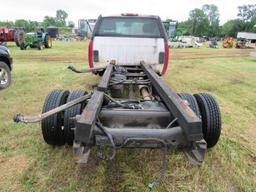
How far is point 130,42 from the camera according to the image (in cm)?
560

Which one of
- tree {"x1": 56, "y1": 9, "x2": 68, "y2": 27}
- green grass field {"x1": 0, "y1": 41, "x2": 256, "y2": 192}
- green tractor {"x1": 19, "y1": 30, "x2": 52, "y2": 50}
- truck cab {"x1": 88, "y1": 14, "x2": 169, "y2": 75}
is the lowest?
green grass field {"x1": 0, "y1": 41, "x2": 256, "y2": 192}

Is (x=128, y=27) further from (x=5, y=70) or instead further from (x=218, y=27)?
(x=218, y=27)

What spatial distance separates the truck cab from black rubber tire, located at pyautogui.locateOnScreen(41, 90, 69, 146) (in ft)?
8.51

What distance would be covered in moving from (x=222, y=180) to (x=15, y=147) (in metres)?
2.52

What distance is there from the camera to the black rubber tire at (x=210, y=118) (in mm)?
2939

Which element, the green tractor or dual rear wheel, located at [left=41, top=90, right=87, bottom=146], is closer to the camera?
dual rear wheel, located at [left=41, top=90, right=87, bottom=146]

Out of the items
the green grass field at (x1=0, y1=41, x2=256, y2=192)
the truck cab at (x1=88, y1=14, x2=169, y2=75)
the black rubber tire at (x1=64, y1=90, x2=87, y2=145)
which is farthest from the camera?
the truck cab at (x1=88, y1=14, x2=169, y2=75)

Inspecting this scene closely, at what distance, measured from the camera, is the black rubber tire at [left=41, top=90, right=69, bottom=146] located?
2.92 meters

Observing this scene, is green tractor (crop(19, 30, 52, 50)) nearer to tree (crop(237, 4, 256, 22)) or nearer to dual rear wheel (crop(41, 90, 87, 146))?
dual rear wheel (crop(41, 90, 87, 146))

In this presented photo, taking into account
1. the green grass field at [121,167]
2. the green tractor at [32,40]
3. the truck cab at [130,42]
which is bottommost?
the green grass field at [121,167]

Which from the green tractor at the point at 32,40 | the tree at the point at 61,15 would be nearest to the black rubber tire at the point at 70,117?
the green tractor at the point at 32,40

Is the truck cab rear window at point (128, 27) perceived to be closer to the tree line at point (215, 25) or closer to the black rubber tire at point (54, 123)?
the black rubber tire at point (54, 123)

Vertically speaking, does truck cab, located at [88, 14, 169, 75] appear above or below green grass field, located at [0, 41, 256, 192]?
above

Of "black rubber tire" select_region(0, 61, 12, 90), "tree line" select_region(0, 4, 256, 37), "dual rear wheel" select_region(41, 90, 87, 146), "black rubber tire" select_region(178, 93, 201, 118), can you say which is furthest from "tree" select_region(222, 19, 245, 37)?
"dual rear wheel" select_region(41, 90, 87, 146)
